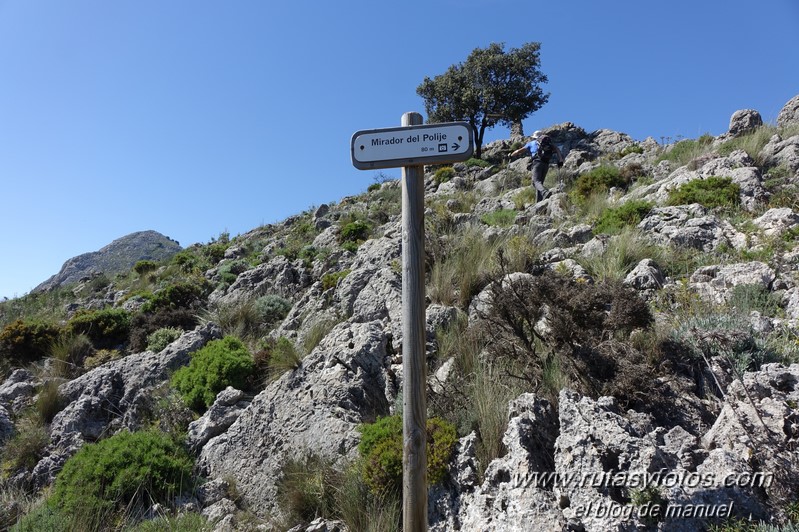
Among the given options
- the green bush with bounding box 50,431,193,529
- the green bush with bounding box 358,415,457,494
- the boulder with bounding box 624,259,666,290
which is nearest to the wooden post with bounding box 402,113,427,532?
the green bush with bounding box 358,415,457,494

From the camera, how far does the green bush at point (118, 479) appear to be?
4.20 m

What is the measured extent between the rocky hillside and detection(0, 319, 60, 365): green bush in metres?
0.04

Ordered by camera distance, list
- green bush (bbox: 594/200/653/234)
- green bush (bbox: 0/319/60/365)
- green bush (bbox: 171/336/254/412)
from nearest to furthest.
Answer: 1. green bush (bbox: 171/336/254/412)
2. green bush (bbox: 594/200/653/234)
3. green bush (bbox: 0/319/60/365)

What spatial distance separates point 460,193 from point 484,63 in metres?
18.5

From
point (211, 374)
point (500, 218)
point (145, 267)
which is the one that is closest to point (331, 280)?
point (211, 374)

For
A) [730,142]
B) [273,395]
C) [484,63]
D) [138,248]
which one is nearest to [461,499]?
[273,395]

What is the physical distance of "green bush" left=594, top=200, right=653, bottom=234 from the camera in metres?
8.05

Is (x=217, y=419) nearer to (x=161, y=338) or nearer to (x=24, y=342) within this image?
(x=161, y=338)

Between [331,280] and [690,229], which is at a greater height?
[690,229]

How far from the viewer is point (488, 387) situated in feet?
13.3

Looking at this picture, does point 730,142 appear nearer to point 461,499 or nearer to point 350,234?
point 350,234

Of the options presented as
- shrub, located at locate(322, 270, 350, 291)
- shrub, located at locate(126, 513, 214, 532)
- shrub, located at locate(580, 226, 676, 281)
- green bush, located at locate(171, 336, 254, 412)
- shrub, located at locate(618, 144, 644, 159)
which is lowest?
shrub, located at locate(126, 513, 214, 532)

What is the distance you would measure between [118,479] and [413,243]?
3.96 metres

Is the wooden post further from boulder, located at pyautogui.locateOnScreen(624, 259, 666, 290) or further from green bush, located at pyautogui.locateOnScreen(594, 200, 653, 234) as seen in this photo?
green bush, located at pyautogui.locateOnScreen(594, 200, 653, 234)
